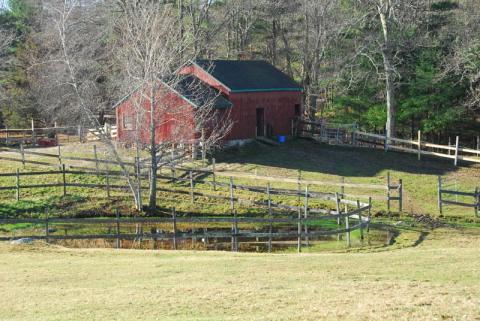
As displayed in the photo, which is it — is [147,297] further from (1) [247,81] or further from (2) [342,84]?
(2) [342,84]

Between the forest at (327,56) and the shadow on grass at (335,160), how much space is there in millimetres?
4558

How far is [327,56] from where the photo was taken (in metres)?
54.1

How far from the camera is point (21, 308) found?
50.0 ft

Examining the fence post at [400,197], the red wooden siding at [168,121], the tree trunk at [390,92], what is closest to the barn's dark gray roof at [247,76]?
the red wooden siding at [168,121]

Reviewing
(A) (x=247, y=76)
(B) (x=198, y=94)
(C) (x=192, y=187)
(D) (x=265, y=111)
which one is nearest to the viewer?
(C) (x=192, y=187)

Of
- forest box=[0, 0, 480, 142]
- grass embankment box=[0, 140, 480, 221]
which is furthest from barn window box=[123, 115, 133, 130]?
grass embankment box=[0, 140, 480, 221]

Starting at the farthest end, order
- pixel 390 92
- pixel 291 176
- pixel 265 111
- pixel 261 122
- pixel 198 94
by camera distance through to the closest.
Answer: pixel 261 122, pixel 265 111, pixel 390 92, pixel 198 94, pixel 291 176

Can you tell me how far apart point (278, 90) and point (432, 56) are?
35.8 feet

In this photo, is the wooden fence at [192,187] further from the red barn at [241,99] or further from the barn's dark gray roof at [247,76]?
the barn's dark gray roof at [247,76]

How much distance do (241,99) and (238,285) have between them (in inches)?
1060

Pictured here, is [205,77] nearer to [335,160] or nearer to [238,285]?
[335,160]

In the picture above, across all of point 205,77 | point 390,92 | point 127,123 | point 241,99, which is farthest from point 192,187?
point 390,92

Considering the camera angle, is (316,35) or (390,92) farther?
(316,35)

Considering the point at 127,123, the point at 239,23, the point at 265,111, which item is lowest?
the point at 127,123
